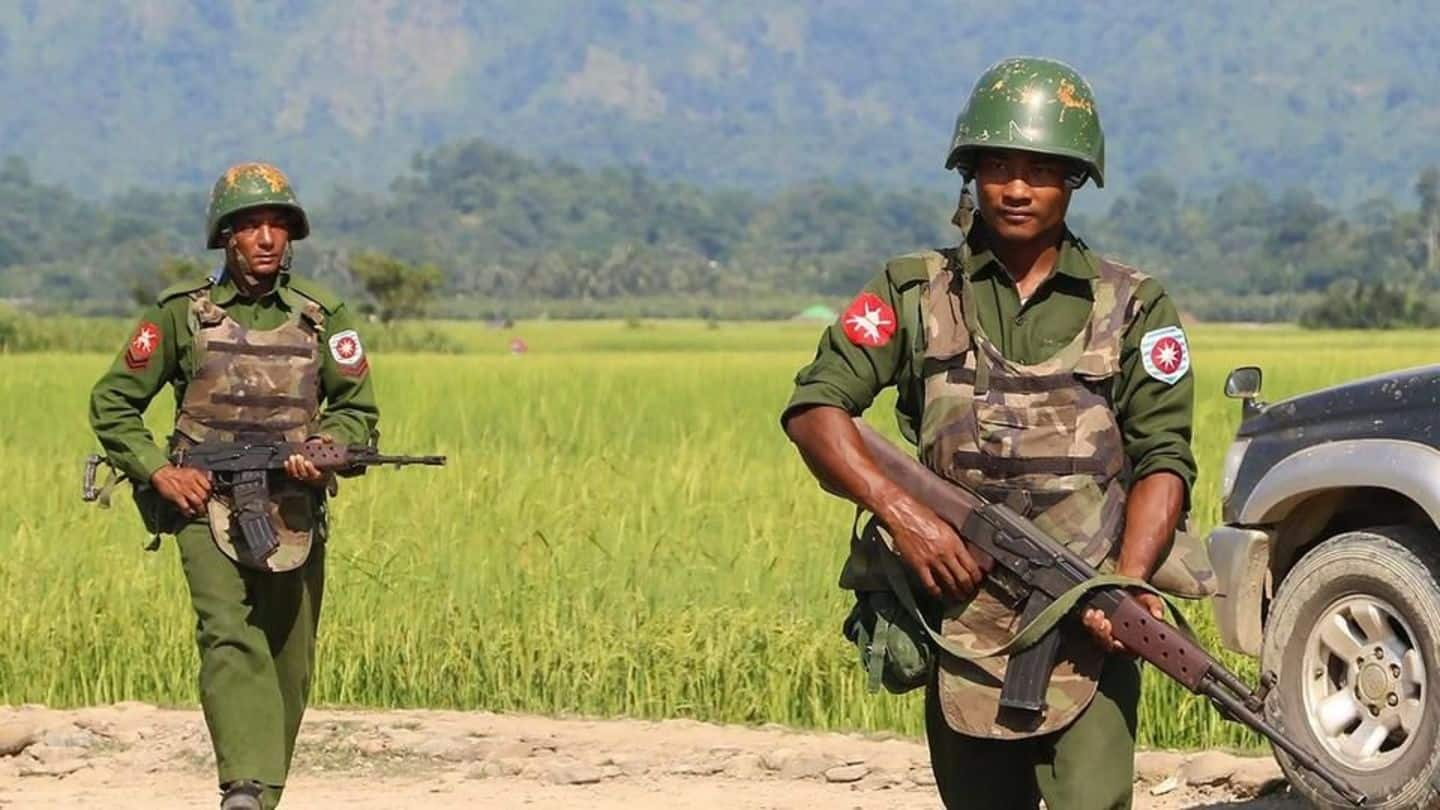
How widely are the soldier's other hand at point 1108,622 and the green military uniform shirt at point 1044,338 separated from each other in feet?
0.75

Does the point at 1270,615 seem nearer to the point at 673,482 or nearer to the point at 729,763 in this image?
the point at 729,763

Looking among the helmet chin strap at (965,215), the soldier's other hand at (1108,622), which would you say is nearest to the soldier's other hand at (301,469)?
the helmet chin strap at (965,215)

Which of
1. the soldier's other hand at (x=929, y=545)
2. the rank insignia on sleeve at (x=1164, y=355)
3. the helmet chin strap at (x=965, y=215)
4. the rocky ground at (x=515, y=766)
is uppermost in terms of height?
the helmet chin strap at (x=965, y=215)

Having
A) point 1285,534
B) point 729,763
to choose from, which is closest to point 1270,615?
point 1285,534

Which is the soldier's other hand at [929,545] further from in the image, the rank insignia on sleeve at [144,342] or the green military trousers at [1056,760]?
the rank insignia on sleeve at [144,342]

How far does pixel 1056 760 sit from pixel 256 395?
8.84ft

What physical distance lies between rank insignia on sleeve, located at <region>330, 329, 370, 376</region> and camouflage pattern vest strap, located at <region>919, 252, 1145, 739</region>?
7.98ft

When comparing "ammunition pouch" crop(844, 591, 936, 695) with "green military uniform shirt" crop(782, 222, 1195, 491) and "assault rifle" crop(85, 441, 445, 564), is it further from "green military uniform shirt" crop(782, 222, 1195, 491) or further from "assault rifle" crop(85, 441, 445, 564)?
"assault rifle" crop(85, 441, 445, 564)

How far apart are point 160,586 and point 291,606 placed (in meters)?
3.87

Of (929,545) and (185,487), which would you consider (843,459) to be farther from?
(185,487)

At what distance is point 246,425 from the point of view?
693 cm

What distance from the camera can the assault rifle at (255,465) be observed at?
268 inches

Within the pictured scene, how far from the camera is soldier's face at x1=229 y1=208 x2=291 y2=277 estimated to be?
6.91m

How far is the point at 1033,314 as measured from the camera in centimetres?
492
